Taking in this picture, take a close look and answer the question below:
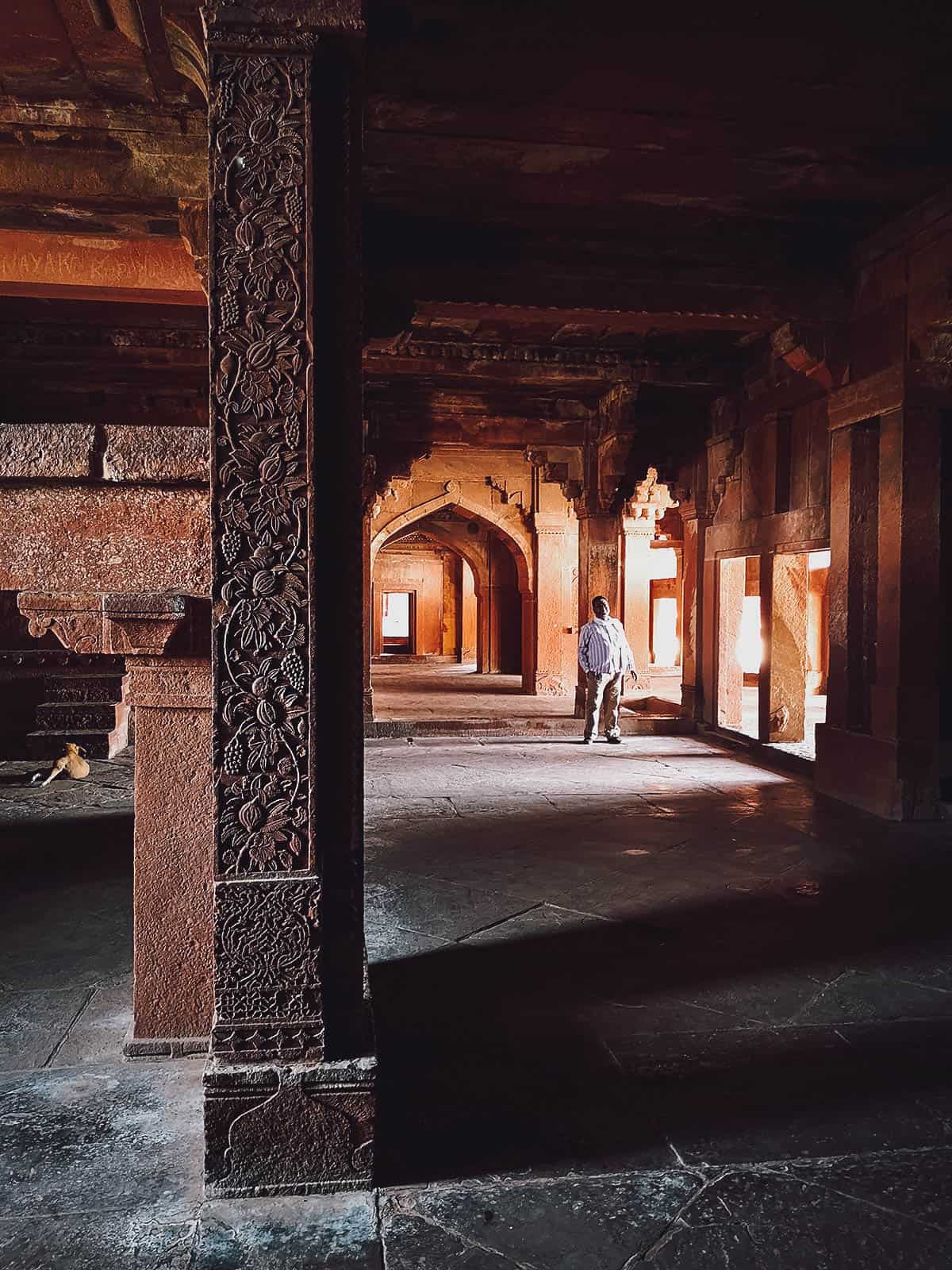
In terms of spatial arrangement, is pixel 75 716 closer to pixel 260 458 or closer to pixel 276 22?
pixel 260 458

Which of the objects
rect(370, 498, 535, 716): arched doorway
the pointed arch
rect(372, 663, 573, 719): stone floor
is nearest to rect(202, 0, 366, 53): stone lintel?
rect(372, 663, 573, 719): stone floor

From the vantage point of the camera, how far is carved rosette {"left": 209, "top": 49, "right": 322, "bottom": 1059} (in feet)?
6.66

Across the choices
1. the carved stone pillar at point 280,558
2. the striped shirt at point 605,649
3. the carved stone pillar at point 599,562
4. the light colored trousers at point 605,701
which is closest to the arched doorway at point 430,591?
the carved stone pillar at point 599,562

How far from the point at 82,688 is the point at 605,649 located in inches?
213

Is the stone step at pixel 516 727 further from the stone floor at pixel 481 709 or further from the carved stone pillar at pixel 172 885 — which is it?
the carved stone pillar at pixel 172 885

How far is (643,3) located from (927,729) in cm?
467

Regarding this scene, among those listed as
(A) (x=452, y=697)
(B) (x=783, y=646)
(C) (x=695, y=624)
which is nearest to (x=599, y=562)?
(C) (x=695, y=624)

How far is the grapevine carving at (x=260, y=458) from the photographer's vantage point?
2.03 meters

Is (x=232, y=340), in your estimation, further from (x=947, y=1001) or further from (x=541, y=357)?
(x=541, y=357)

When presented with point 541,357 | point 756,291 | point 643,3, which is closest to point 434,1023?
point 643,3

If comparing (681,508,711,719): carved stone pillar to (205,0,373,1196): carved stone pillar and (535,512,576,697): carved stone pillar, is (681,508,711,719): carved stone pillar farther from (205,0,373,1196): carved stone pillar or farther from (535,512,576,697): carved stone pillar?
(205,0,373,1196): carved stone pillar

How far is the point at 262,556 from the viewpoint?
2.07 m

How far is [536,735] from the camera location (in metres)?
10.2

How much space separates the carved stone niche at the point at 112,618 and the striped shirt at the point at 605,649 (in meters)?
7.20
